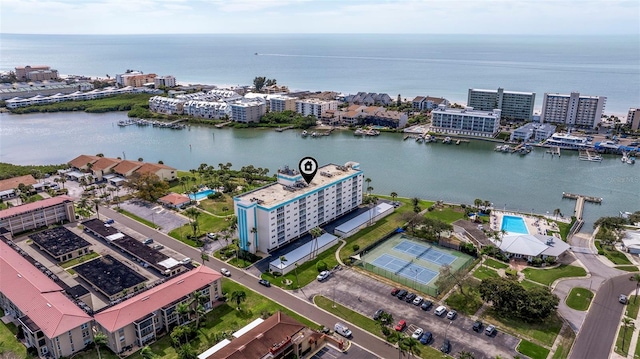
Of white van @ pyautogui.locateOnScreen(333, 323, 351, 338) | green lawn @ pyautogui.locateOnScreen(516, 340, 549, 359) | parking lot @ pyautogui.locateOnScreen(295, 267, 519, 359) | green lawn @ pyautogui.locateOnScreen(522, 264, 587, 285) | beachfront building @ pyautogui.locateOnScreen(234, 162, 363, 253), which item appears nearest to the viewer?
green lawn @ pyautogui.locateOnScreen(516, 340, 549, 359)

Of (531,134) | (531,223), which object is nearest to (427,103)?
(531,134)

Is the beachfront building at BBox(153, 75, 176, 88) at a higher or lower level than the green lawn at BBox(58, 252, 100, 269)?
higher

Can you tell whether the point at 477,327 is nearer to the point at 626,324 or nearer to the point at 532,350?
the point at 532,350

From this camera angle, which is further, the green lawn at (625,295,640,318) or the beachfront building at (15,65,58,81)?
the beachfront building at (15,65,58,81)

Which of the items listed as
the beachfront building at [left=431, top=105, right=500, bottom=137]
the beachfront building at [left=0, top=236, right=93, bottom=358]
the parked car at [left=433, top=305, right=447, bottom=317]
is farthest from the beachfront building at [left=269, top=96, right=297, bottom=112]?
the parked car at [left=433, top=305, right=447, bottom=317]

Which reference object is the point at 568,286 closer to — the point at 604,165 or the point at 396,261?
the point at 396,261

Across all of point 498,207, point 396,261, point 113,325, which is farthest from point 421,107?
point 113,325

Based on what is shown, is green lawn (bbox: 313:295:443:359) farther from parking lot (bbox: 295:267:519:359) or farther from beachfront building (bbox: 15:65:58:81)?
beachfront building (bbox: 15:65:58:81)
